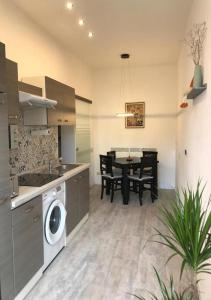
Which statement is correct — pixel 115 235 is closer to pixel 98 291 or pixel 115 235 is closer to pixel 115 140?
pixel 98 291

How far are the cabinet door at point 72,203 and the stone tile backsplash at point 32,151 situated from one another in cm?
61

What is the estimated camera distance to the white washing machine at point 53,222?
2.60m

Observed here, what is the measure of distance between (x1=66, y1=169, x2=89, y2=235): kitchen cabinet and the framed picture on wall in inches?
107

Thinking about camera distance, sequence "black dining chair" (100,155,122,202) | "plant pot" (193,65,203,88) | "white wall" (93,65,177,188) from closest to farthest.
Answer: "plant pot" (193,65,203,88)
"black dining chair" (100,155,122,202)
"white wall" (93,65,177,188)

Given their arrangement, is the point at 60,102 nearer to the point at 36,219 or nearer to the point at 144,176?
the point at 36,219

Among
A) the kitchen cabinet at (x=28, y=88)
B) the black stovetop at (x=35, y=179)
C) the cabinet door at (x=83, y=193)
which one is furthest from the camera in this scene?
the cabinet door at (x=83, y=193)

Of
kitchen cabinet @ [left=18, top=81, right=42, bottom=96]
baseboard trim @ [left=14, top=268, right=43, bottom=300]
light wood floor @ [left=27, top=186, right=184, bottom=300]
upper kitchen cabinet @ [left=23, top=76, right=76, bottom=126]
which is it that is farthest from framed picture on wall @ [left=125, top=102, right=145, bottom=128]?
baseboard trim @ [left=14, top=268, right=43, bottom=300]

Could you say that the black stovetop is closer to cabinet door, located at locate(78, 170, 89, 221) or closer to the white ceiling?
cabinet door, located at locate(78, 170, 89, 221)

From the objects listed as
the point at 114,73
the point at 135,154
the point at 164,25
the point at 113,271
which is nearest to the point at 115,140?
the point at 135,154

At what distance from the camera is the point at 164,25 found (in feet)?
12.0

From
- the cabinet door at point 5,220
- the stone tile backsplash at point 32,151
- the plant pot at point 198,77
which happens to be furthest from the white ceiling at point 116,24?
the cabinet door at point 5,220

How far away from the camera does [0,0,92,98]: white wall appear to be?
285cm

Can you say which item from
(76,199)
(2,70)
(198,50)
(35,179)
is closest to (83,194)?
(76,199)

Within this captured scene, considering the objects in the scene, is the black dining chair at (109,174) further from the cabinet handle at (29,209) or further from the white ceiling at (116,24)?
the cabinet handle at (29,209)
